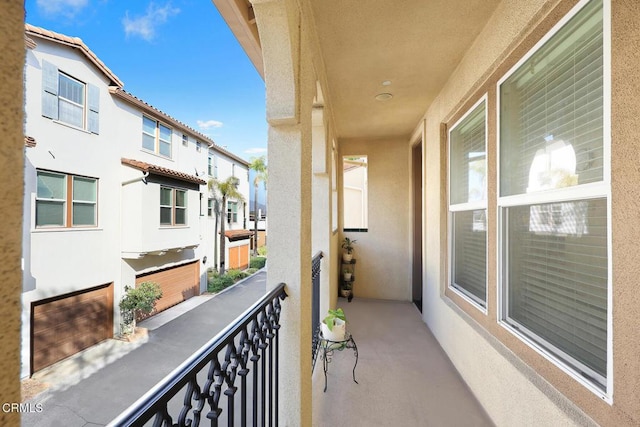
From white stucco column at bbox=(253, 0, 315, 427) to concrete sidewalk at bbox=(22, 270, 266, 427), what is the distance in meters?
4.89

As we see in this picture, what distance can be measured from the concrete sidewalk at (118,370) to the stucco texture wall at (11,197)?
5.93 metres

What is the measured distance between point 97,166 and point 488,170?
28.7ft

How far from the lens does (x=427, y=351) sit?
9.44 feet

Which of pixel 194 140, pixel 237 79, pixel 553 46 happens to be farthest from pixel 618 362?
pixel 237 79

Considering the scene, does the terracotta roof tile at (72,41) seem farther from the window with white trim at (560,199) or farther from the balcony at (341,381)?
the window with white trim at (560,199)

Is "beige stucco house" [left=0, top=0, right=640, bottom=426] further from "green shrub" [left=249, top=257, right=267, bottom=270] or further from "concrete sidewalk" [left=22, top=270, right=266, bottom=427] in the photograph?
"green shrub" [left=249, top=257, right=267, bottom=270]

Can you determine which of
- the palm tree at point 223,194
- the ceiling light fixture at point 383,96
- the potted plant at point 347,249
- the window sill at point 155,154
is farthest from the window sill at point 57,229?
the ceiling light fixture at point 383,96

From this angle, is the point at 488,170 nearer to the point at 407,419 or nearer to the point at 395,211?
the point at 407,419

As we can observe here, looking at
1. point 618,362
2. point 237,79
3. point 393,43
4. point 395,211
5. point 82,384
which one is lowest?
point 82,384

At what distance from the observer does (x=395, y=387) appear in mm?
2283

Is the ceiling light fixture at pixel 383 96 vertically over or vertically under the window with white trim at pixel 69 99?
under

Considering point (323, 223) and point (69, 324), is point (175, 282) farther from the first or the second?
point (323, 223)

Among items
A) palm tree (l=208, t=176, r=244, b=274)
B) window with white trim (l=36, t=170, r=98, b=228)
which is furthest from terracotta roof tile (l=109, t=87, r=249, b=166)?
window with white trim (l=36, t=170, r=98, b=228)

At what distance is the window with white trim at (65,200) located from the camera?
5906 millimetres
